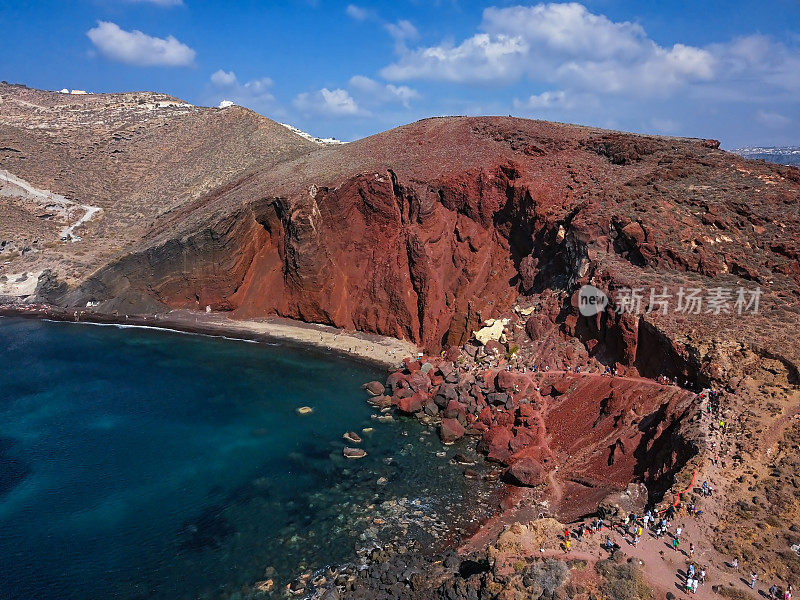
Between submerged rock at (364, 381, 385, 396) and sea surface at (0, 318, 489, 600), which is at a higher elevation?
submerged rock at (364, 381, 385, 396)

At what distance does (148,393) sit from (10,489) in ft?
41.1

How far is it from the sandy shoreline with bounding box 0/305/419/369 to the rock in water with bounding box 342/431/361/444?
41.0 ft

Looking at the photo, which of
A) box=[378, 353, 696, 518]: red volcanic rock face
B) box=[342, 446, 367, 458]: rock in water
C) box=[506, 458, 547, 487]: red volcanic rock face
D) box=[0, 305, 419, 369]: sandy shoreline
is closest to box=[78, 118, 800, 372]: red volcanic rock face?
box=[0, 305, 419, 369]: sandy shoreline

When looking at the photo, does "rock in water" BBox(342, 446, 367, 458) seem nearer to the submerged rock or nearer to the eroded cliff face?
the eroded cliff face

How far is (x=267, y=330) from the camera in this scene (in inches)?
2164

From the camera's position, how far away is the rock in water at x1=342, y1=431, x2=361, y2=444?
112 ft

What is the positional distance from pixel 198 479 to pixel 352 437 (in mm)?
8965

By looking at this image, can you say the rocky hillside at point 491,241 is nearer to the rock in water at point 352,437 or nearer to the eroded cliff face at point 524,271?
the eroded cliff face at point 524,271

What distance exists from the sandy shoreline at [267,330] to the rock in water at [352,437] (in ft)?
41.0

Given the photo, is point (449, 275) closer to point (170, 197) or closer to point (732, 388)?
point (732, 388)

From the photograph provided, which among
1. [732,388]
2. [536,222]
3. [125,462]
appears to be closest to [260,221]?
[536,222]

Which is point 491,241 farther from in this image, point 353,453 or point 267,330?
point 353,453

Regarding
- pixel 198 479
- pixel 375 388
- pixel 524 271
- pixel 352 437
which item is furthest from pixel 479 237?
pixel 198 479

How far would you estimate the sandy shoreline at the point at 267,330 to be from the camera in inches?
1955
